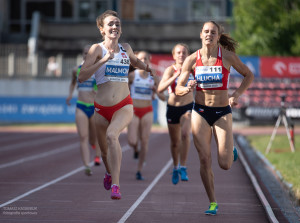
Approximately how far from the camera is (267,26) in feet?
115

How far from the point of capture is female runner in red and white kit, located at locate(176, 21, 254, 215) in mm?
8516

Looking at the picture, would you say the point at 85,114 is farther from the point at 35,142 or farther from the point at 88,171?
the point at 35,142

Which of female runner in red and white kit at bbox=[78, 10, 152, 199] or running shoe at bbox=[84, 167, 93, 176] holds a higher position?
female runner in red and white kit at bbox=[78, 10, 152, 199]

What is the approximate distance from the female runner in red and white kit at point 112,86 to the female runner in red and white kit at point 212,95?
774 millimetres

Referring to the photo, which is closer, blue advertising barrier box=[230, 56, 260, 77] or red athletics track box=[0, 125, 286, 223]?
red athletics track box=[0, 125, 286, 223]

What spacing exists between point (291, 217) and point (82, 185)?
424cm

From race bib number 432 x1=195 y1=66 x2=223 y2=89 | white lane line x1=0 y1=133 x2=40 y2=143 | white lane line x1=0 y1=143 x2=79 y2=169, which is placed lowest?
white lane line x1=0 y1=133 x2=40 y2=143

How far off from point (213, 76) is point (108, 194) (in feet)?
10.6

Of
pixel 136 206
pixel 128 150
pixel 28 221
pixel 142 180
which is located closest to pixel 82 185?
pixel 142 180

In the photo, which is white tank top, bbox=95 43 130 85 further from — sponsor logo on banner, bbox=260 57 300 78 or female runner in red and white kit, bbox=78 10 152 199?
sponsor logo on banner, bbox=260 57 300 78

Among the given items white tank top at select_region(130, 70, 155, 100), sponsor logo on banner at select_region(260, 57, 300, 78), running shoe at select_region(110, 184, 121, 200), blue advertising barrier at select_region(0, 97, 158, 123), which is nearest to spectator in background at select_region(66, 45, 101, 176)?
white tank top at select_region(130, 70, 155, 100)

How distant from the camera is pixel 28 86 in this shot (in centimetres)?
3591

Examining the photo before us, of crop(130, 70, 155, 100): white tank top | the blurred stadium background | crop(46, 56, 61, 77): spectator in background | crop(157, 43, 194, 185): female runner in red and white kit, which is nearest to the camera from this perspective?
crop(157, 43, 194, 185): female runner in red and white kit

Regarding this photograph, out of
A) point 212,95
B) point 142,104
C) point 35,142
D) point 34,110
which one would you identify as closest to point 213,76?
point 212,95
